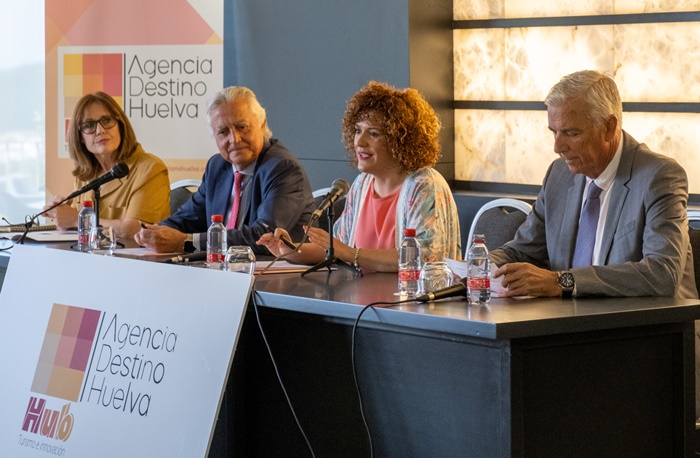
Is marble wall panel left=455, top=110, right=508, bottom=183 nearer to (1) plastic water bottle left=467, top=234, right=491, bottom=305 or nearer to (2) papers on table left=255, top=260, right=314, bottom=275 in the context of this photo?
(2) papers on table left=255, top=260, right=314, bottom=275

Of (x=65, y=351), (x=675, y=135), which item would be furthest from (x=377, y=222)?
(x=675, y=135)

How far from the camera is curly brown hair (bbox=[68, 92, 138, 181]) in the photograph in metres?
4.60

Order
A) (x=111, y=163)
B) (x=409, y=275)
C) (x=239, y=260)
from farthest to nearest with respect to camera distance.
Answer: (x=111, y=163)
(x=239, y=260)
(x=409, y=275)

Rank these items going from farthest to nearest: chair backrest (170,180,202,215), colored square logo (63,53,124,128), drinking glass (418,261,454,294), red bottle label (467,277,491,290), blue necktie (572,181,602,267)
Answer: colored square logo (63,53,124,128), chair backrest (170,180,202,215), blue necktie (572,181,602,267), drinking glass (418,261,454,294), red bottle label (467,277,491,290)

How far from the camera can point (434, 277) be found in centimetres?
280

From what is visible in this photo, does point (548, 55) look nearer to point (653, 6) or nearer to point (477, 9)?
point (477, 9)

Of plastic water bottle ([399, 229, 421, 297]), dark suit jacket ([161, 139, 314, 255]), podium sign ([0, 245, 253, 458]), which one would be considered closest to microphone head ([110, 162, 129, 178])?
dark suit jacket ([161, 139, 314, 255])

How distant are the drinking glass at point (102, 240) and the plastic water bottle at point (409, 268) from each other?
1.22 metres

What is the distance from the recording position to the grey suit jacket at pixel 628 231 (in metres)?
2.69

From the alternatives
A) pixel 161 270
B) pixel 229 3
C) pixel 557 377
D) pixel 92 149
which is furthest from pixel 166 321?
pixel 229 3

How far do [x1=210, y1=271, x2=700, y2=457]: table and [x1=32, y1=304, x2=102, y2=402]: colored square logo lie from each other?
1.38 feet

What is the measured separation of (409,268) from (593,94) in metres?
0.70

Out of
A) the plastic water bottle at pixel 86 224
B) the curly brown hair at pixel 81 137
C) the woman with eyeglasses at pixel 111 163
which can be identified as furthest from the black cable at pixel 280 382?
the curly brown hair at pixel 81 137

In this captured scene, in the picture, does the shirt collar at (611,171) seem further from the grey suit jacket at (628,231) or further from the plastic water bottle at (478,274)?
the plastic water bottle at (478,274)
